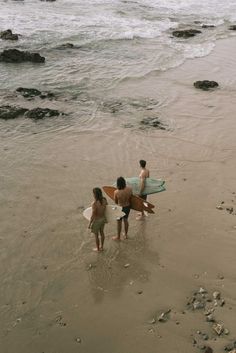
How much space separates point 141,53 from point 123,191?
1469 centimetres

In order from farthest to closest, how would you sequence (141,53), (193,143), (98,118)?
1. (141,53)
2. (98,118)
3. (193,143)

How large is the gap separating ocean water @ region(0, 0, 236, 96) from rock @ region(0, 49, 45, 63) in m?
0.34

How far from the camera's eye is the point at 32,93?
16188 millimetres

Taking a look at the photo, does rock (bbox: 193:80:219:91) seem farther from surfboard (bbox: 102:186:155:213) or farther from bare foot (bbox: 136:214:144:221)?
surfboard (bbox: 102:186:155:213)

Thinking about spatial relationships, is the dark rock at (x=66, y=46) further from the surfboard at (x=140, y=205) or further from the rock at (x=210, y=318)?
the rock at (x=210, y=318)

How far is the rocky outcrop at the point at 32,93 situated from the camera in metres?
16.0

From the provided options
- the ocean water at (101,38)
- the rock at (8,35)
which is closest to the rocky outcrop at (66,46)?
the ocean water at (101,38)

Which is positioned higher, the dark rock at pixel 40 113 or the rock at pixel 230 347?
the dark rock at pixel 40 113

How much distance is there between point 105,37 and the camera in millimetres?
24969

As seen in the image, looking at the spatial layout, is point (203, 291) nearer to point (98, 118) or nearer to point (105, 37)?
point (98, 118)

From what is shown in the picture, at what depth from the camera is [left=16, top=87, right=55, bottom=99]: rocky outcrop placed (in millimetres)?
16050

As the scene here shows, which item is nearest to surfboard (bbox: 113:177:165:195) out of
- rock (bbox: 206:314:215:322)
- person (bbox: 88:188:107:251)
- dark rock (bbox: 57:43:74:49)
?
Answer: person (bbox: 88:188:107:251)

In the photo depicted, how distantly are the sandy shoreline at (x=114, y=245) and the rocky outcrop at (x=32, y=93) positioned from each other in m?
2.83

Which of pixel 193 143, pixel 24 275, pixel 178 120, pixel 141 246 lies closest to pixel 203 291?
pixel 141 246
